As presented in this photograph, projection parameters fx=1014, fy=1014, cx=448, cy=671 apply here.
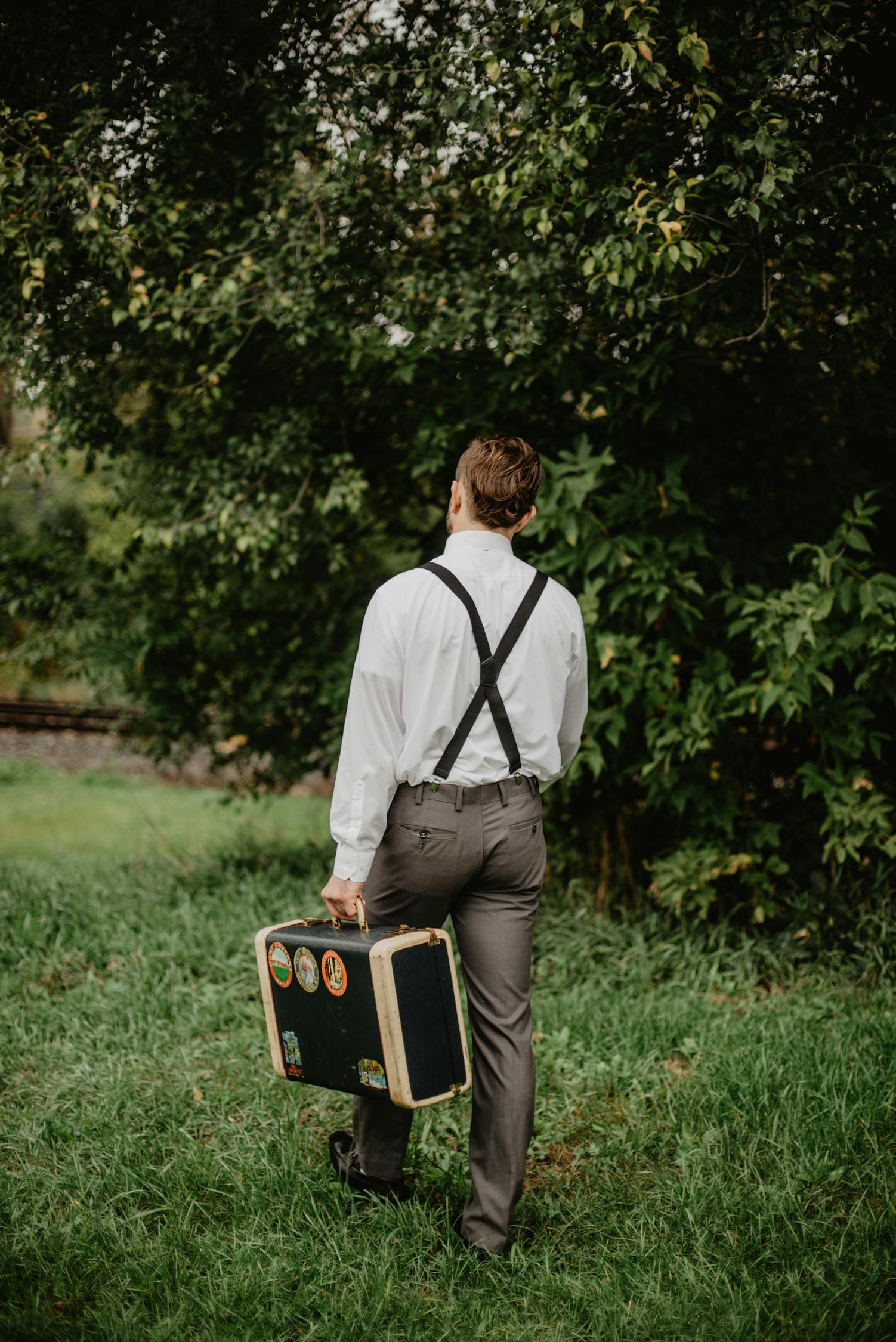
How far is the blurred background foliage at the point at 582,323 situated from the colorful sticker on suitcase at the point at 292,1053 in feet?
7.14

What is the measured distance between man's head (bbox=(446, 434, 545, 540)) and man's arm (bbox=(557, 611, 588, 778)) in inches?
15.2

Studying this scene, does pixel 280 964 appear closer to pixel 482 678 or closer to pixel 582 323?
pixel 482 678

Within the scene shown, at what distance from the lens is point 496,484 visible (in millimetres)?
2674

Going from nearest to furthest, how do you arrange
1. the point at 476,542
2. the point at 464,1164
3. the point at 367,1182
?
the point at 476,542 < the point at 367,1182 < the point at 464,1164

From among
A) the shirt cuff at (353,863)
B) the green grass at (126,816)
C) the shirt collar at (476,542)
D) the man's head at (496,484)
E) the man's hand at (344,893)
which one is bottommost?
the green grass at (126,816)

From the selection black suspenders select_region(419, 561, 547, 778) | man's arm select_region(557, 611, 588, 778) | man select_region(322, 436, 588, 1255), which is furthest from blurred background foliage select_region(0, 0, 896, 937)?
black suspenders select_region(419, 561, 547, 778)

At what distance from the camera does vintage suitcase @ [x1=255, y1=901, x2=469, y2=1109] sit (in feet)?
8.39

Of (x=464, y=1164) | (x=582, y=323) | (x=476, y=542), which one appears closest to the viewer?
(x=476, y=542)

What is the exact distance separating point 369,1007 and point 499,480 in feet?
4.61

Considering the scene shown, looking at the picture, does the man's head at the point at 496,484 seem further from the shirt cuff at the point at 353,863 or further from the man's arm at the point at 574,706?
the shirt cuff at the point at 353,863

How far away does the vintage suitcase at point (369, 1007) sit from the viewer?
2.56m

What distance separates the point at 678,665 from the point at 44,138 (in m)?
3.89

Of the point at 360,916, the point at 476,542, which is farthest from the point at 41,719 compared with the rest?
the point at 476,542

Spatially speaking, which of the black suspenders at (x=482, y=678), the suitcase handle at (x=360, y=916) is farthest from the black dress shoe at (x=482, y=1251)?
the black suspenders at (x=482, y=678)
